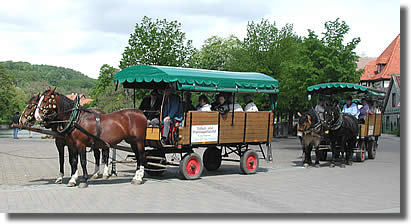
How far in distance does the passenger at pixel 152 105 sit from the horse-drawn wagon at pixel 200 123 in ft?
2.27

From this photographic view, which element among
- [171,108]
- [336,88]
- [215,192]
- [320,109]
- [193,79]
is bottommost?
[215,192]

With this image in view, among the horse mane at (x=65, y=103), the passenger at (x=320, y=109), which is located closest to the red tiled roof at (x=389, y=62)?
the passenger at (x=320, y=109)

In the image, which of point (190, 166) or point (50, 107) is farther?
point (190, 166)

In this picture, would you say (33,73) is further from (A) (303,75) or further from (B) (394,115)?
(A) (303,75)

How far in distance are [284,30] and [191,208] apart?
98.1ft

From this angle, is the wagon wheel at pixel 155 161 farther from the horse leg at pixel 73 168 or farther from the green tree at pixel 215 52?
the green tree at pixel 215 52

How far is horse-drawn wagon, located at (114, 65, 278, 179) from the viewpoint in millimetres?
11172

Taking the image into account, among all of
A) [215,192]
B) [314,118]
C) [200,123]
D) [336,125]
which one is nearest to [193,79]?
[200,123]

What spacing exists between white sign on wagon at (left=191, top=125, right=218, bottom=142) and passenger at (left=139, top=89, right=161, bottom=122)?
139 centimetres

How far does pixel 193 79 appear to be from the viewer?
11.2m

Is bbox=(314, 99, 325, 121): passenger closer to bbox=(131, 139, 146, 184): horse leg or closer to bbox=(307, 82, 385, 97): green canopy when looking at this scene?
bbox=(307, 82, 385, 97): green canopy

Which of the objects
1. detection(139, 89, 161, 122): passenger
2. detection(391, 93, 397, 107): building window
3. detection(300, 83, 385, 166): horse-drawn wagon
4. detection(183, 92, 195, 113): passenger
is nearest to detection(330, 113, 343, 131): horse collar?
detection(300, 83, 385, 166): horse-drawn wagon

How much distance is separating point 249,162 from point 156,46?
15.1 metres

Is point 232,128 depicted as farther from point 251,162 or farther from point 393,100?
point 393,100
